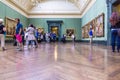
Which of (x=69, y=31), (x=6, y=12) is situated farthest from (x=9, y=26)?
(x=69, y=31)

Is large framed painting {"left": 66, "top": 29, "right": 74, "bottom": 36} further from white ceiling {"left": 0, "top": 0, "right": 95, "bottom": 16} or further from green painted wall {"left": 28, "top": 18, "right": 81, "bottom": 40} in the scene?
white ceiling {"left": 0, "top": 0, "right": 95, "bottom": 16}

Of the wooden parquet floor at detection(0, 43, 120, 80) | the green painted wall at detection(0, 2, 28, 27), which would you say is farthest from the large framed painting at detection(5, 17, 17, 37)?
the wooden parquet floor at detection(0, 43, 120, 80)

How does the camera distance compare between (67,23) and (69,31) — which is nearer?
(69,31)

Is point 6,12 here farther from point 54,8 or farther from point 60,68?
point 60,68

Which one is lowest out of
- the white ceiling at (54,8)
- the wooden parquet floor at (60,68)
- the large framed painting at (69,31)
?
the wooden parquet floor at (60,68)

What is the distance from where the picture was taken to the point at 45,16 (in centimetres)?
3822

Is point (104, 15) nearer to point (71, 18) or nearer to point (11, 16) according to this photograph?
point (11, 16)

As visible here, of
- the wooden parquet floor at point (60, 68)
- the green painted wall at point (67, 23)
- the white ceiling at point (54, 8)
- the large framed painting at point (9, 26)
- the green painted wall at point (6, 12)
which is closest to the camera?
the wooden parquet floor at point (60, 68)

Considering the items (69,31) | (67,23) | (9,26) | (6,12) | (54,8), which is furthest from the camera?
(67,23)

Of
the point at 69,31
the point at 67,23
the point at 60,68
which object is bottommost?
the point at 60,68

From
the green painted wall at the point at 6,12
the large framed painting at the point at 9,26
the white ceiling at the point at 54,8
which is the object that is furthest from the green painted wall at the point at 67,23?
the large framed painting at the point at 9,26

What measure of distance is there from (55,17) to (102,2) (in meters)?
21.1

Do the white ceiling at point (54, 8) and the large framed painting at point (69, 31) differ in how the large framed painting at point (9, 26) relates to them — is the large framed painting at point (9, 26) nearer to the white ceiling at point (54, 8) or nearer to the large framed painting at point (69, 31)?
the white ceiling at point (54, 8)

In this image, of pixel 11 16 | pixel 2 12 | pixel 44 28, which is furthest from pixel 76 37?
pixel 2 12
